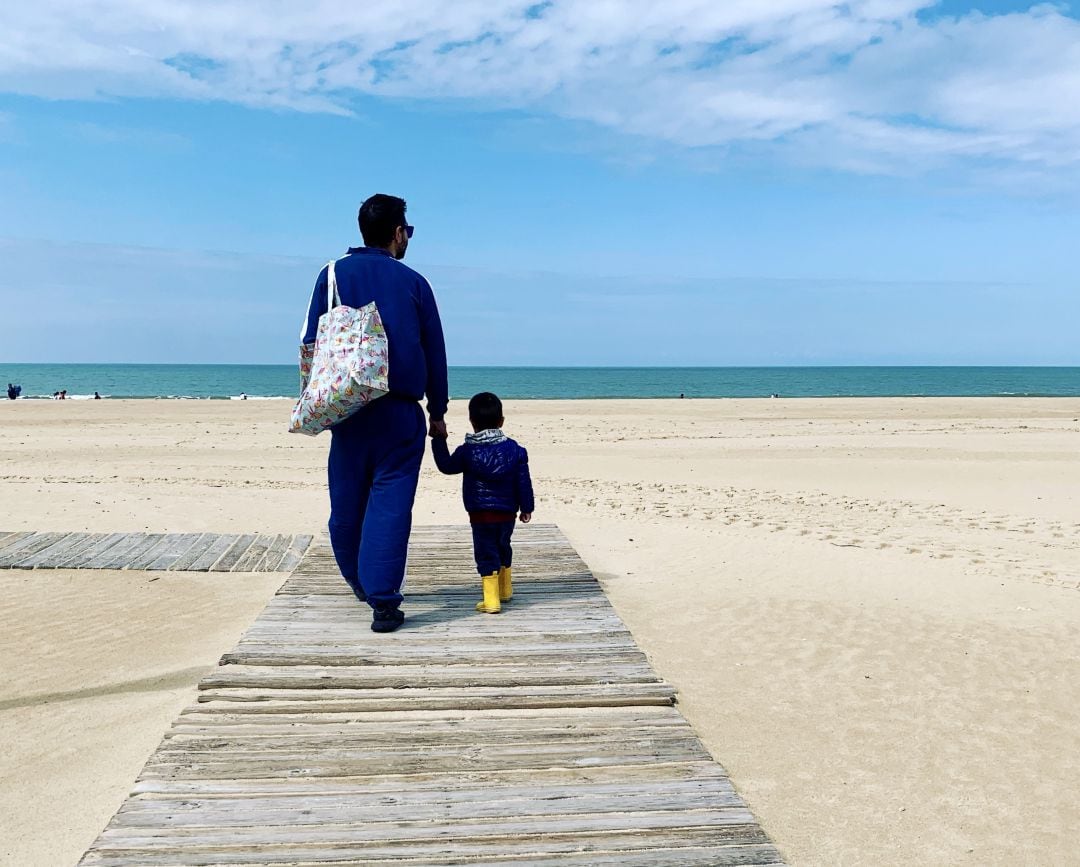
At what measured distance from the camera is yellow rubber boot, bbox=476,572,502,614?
529 centimetres

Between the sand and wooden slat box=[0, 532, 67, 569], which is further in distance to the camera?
wooden slat box=[0, 532, 67, 569]

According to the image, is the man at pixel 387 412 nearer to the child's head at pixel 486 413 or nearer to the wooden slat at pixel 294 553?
the child's head at pixel 486 413

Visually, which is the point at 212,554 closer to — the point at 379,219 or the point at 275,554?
the point at 275,554

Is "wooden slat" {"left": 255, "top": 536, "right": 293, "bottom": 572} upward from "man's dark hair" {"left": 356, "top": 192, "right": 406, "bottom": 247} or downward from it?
downward

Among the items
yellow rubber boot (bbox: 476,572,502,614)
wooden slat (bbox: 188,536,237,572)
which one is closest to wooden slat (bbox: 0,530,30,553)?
wooden slat (bbox: 188,536,237,572)

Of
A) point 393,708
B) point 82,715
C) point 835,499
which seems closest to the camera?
point 393,708

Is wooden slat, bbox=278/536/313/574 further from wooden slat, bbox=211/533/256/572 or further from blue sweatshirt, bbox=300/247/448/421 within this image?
blue sweatshirt, bbox=300/247/448/421

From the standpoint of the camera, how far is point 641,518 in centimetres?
1136

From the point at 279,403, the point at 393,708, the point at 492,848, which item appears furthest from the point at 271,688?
the point at 279,403

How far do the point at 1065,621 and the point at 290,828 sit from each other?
19.7 ft

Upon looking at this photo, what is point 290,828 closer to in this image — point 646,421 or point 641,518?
point 641,518

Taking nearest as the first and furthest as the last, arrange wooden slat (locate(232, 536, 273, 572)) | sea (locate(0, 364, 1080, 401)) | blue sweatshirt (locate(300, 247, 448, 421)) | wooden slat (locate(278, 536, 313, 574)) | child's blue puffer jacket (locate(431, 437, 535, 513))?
blue sweatshirt (locate(300, 247, 448, 421))
child's blue puffer jacket (locate(431, 437, 535, 513))
wooden slat (locate(232, 536, 273, 572))
wooden slat (locate(278, 536, 313, 574))
sea (locate(0, 364, 1080, 401))

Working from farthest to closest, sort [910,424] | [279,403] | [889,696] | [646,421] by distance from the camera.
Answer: [279,403] → [646,421] → [910,424] → [889,696]

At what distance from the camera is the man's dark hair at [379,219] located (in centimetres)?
477
